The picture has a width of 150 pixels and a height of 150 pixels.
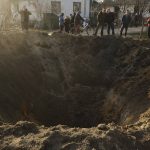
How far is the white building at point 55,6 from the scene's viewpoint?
1799 inches

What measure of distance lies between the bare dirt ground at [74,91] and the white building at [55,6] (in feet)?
74.7

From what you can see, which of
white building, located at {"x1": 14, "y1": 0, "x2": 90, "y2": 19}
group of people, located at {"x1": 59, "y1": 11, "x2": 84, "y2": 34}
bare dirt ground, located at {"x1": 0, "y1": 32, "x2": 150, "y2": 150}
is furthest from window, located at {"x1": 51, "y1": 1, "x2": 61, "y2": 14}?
bare dirt ground, located at {"x1": 0, "y1": 32, "x2": 150, "y2": 150}

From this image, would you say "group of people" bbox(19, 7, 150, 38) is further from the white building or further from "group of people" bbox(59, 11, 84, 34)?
the white building

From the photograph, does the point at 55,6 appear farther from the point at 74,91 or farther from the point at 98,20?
the point at 74,91

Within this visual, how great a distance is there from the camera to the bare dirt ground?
34.2ft

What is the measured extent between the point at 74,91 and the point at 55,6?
96.0 ft

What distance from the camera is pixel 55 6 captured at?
160ft

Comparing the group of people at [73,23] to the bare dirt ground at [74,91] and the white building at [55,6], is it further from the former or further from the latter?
the white building at [55,6]

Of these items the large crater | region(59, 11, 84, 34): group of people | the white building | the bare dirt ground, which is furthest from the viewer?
the white building

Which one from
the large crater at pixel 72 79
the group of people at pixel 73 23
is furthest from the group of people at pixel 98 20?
the large crater at pixel 72 79

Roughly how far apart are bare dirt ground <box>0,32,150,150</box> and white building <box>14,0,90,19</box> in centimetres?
2275

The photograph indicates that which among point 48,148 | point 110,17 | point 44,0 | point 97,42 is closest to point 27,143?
point 48,148

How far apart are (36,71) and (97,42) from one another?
4812 mm

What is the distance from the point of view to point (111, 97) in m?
19.5
